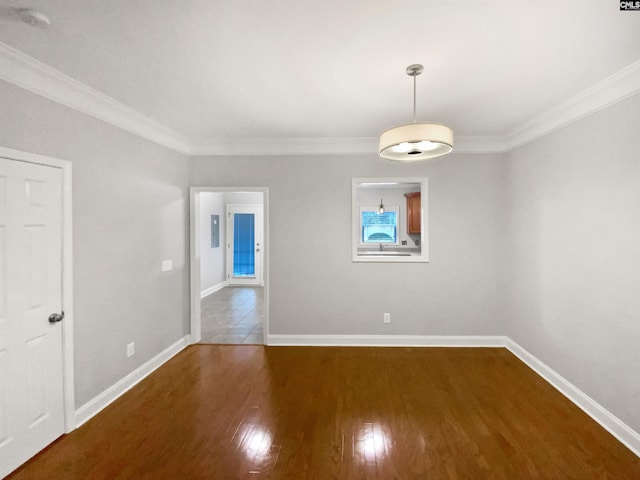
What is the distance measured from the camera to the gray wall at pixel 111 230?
232 centimetres

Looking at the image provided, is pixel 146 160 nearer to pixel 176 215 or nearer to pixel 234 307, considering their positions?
pixel 176 215

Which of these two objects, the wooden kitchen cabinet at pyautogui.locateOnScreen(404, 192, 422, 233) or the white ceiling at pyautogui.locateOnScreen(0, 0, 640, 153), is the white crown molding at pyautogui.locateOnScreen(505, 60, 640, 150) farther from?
the wooden kitchen cabinet at pyautogui.locateOnScreen(404, 192, 422, 233)

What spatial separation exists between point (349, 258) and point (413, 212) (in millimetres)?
3465

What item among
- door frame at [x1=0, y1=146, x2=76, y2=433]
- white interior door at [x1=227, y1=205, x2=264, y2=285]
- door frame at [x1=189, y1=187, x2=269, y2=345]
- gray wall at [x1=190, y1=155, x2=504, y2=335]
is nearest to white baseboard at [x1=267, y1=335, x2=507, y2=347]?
gray wall at [x1=190, y1=155, x2=504, y2=335]

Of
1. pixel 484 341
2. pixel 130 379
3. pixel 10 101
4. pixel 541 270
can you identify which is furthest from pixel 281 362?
pixel 10 101

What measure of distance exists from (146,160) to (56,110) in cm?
104

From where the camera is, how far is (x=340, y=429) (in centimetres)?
247

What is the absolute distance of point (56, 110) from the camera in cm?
238

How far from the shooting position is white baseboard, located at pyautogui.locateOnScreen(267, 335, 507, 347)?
13.6ft

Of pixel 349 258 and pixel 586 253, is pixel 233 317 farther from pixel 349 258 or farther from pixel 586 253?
pixel 586 253

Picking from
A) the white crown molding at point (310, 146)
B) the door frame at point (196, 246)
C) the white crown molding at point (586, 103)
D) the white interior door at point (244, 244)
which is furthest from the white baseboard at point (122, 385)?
the white crown molding at point (586, 103)

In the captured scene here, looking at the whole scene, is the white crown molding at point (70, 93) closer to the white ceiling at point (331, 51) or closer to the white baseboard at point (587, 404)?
the white ceiling at point (331, 51)

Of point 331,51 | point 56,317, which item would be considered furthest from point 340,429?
point 331,51

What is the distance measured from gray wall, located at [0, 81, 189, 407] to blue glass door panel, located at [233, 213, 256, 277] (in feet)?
14.6
